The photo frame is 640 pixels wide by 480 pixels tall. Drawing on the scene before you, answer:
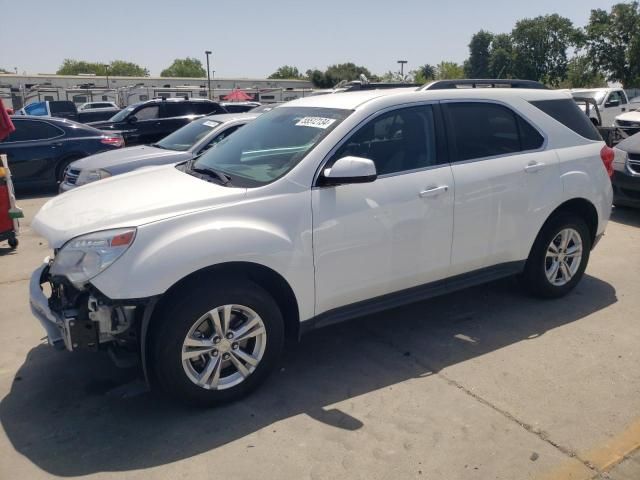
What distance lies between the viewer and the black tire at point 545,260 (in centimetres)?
464

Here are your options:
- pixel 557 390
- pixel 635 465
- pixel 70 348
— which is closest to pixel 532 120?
pixel 557 390

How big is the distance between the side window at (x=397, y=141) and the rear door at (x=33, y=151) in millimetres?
8387

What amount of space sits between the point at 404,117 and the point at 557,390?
80.8 inches

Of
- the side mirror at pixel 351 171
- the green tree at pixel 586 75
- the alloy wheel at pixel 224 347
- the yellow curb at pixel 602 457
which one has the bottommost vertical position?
the yellow curb at pixel 602 457

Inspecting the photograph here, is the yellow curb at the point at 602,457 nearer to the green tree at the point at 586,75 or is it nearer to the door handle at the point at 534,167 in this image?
the door handle at the point at 534,167

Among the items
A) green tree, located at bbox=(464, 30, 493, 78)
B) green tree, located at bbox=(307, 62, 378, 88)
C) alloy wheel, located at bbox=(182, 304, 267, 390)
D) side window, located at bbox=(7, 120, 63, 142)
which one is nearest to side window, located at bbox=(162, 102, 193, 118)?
side window, located at bbox=(7, 120, 63, 142)

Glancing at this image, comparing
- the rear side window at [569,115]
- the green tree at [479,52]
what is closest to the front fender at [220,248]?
the rear side window at [569,115]

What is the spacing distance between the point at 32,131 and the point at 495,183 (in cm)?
915

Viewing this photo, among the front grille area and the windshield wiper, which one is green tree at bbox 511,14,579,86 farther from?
the windshield wiper

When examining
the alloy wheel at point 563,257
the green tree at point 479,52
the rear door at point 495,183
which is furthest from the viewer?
the green tree at point 479,52

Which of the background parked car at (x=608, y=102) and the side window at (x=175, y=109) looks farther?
the background parked car at (x=608, y=102)

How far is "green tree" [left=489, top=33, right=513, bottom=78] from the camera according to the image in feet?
247

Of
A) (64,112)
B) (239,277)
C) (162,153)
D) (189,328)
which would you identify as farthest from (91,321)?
(64,112)

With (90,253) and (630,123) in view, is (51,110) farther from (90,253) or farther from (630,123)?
(90,253)
